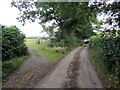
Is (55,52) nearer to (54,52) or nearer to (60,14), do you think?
(54,52)

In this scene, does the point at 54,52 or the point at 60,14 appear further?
the point at 54,52

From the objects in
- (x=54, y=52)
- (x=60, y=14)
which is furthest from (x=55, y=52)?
(x=60, y=14)

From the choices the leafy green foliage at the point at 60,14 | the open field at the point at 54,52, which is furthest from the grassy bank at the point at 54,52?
the leafy green foliage at the point at 60,14

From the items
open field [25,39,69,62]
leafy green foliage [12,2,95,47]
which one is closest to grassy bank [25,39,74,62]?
open field [25,39,69,62]

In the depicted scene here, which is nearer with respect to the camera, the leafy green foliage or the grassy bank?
the leafy green foliage

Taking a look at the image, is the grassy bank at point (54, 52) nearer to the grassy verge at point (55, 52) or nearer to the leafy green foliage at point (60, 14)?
the grassy verge at point (55, 52)

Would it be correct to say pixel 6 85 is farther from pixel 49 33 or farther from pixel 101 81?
pixel 49 33

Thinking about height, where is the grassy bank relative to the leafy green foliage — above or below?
below

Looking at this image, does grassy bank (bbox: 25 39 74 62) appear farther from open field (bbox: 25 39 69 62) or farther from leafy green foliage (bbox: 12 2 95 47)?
leafy green foliage (bbox: 12 2 95 47)

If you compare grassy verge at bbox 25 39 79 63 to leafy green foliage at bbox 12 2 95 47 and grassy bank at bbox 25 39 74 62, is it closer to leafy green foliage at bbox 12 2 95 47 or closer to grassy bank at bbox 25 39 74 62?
grassy bank at bbox 25 39 74 62

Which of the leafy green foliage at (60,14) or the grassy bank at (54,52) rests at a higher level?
the leafy green foliage at (60,14)

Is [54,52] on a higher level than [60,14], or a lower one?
lower

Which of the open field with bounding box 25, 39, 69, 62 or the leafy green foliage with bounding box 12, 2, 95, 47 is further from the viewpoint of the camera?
the open field with bounding box 25, 39, 69, 62

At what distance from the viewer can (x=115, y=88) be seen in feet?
11.0
